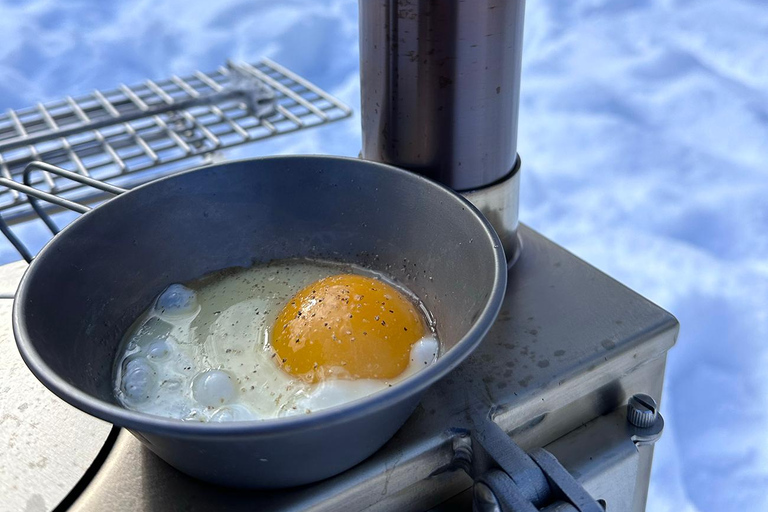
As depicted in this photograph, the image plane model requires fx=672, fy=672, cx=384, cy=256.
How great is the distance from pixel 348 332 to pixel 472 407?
0.52ft

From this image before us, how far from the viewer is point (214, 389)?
72 cm

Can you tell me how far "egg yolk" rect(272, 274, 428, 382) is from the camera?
0.73m

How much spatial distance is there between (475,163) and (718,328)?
52.6 inches

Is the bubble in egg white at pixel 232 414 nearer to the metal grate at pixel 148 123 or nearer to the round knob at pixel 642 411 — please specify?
the round knob at pixel 642 411

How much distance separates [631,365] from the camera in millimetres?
831

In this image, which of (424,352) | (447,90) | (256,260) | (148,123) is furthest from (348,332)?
(148,123)

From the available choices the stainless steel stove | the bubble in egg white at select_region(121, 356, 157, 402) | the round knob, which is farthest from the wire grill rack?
the round knob

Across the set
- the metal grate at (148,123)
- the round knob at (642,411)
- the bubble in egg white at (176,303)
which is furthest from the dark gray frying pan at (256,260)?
the metal grate at (148,123)

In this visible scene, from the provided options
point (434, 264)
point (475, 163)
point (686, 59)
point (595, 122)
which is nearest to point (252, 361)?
point (434, 264)

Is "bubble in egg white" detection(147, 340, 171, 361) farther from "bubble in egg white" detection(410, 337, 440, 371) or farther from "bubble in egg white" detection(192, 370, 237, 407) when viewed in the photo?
"bubble in egg white" detection(410, 337, 440, 371)

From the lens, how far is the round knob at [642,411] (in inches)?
31.7

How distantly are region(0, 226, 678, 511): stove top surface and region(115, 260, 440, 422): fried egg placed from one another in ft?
0.19

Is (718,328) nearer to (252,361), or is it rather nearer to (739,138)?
(739,138)

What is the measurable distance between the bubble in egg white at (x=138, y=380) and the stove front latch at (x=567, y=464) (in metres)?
0.34
